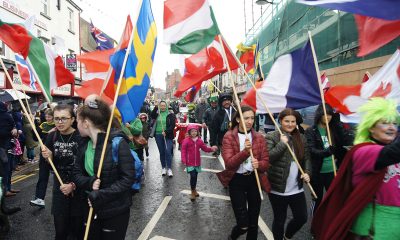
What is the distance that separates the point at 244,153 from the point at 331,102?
1.79 meters

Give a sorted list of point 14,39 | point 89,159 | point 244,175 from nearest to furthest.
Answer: point 89,159, point 244,175, point 14,39

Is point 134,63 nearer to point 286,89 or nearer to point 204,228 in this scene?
point 286,89

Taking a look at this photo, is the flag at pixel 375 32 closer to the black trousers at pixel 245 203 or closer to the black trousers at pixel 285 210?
the black trousers at pixel 285 210

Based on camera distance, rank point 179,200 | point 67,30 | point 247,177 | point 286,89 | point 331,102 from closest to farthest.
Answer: point 247,177 → point 286,89 → point 331,102 → point 179,200 → point 67,30

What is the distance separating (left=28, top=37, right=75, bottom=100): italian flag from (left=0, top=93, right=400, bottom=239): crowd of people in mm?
863

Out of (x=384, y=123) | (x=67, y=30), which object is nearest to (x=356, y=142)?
(x=384, y=123)

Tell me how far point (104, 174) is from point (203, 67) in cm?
290

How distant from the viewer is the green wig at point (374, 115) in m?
2.27

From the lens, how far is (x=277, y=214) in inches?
145

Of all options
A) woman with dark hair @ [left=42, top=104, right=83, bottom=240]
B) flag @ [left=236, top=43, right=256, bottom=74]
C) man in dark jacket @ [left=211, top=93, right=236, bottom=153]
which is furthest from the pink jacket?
flag @ [left=236, top=43, right=256, bottom=74]

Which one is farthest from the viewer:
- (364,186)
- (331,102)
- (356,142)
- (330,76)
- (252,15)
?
(252,15)

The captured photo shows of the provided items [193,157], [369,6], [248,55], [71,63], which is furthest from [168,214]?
[71,63]

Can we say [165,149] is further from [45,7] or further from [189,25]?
[45,7]

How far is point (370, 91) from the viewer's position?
12.3ft
